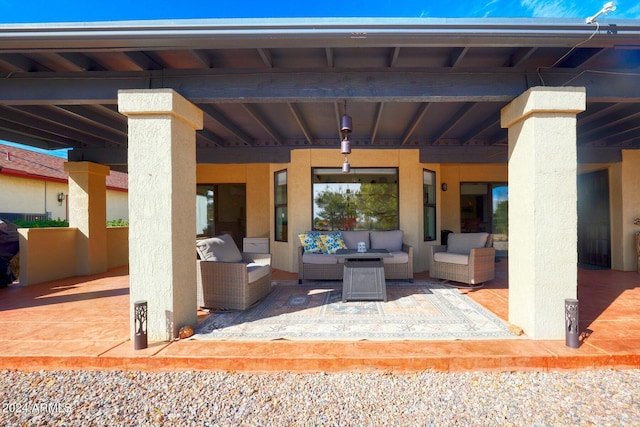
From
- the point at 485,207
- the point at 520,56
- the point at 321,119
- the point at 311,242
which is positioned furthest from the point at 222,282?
the point at 485,207

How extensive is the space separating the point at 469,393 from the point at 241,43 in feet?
11.1

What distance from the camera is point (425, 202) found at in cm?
694

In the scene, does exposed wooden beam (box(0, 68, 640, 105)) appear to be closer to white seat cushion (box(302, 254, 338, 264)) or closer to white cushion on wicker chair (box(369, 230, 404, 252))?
white seat cushion (box(302, 254, 338, 264))

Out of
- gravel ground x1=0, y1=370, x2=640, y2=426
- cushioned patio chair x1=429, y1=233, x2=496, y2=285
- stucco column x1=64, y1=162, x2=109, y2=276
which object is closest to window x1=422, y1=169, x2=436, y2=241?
cushioned patio chair x1=429, y1=233, x2=496, y2=285

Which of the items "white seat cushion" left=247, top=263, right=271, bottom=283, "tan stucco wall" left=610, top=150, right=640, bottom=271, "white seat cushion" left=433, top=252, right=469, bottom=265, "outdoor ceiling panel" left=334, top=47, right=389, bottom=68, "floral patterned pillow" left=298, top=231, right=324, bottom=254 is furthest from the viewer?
"tan stucco wall" left=610, top=150, right=640, bottom=271

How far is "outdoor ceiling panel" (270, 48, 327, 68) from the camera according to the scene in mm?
2988

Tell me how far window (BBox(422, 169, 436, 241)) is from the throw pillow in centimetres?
424

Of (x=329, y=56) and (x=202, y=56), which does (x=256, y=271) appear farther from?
(x=329, y=56)

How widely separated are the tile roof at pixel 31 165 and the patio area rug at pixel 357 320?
30.2ft

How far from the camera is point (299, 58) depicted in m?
3.09

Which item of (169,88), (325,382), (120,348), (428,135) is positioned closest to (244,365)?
(325,382)

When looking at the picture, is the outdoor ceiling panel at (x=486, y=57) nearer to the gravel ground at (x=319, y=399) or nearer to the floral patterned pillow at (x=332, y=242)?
the gravel ground at (x=319, y=399)

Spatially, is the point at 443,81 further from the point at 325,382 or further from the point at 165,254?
the point at 165,254

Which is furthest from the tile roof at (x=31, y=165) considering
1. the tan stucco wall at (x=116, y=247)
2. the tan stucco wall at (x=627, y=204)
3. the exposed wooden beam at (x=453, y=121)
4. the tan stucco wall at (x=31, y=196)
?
the tan stucco wall at (x=627, y=204)
